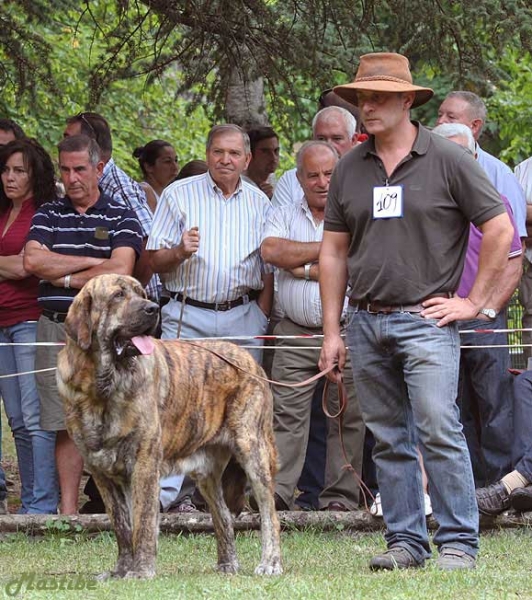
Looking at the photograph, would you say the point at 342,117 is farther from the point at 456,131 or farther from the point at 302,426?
the point at 302,426

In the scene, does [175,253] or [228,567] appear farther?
[175,253]

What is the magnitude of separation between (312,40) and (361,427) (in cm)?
398

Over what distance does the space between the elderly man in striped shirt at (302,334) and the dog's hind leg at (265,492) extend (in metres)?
1.59

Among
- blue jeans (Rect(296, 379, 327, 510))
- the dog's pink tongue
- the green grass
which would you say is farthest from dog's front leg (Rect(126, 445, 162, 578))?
blue jeans (Rect(296, 379, 327, 510))

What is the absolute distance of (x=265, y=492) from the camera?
7488 millimetres

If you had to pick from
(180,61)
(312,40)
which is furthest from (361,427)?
(180,61)

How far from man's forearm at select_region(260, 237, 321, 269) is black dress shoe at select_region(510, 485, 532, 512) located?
2.06m

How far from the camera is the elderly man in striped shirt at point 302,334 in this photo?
9250 mm

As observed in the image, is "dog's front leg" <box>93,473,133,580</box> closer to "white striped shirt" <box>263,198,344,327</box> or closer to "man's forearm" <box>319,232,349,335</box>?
"man's forearm" <box>319,232,349,335</box>

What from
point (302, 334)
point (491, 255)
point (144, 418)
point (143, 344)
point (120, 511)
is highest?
point (491, 255)

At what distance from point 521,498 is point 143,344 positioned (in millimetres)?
2980

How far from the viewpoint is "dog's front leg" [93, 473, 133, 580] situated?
7.20 m

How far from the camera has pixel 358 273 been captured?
680cm

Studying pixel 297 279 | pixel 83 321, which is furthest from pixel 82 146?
pixel 83 321
